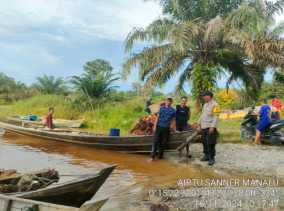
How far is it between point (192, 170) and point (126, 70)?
6.18 metres

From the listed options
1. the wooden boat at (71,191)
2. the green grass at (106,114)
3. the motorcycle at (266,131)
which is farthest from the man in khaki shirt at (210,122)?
the green grass at (106,114)

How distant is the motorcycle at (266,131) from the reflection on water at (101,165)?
3692 millimetres

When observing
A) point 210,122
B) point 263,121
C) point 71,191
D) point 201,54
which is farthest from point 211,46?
point 71,191

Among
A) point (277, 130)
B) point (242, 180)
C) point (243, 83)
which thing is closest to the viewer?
point (242, 180)

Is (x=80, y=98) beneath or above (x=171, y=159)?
above

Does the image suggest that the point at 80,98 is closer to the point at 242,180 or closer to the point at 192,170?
the point at 192,170

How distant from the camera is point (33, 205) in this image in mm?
4980

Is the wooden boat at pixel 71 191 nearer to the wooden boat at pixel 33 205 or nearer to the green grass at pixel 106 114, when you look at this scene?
the wooden boat at pixel 33 205

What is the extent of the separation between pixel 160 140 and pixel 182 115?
1257 mm

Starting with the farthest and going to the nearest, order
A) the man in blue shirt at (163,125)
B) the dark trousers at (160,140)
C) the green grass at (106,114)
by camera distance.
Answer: the green grass at (106,114), the dark trousers at (160,140), the man in blue shirt at (163,125)

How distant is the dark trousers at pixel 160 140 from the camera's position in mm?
11531

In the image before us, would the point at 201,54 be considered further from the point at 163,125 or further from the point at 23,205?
the point at 23,205

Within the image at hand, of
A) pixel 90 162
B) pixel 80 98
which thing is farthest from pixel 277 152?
pixel 80 98

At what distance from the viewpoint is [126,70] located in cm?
1538
